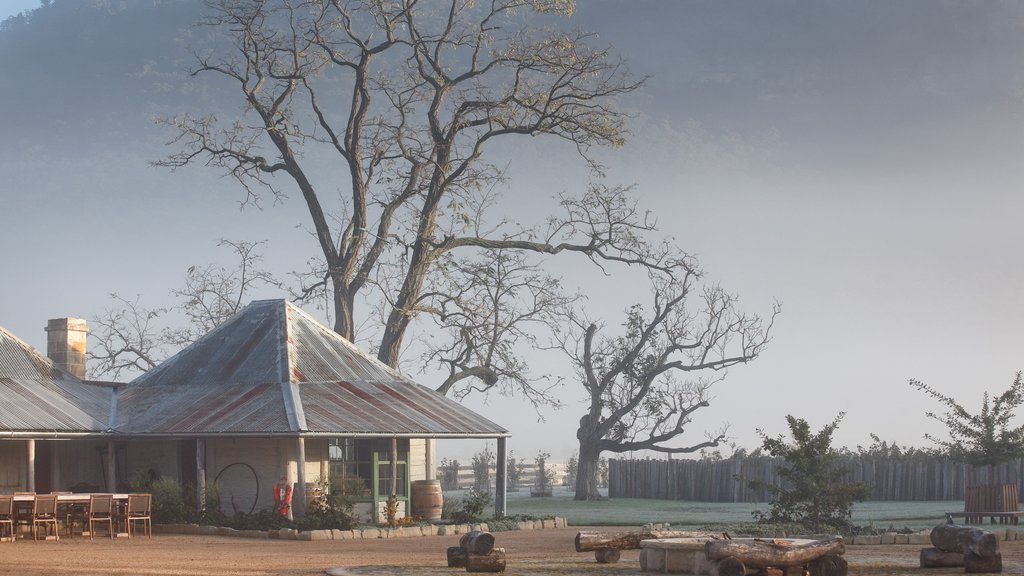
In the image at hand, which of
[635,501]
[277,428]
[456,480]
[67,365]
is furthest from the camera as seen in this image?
[456,480]

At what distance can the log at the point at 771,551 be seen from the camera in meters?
16.0

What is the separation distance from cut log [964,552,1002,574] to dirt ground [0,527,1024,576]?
6.8 inches

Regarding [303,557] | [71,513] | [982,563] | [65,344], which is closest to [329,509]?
[71,513]

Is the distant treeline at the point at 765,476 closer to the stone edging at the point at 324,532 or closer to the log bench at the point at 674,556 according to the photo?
the stone edging at the point at 324,532

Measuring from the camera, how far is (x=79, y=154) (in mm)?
120688

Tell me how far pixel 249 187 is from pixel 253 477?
53.9 feet

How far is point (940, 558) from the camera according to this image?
59.0ft

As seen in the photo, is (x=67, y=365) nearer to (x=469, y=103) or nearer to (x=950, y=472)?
(x=469, y=103)

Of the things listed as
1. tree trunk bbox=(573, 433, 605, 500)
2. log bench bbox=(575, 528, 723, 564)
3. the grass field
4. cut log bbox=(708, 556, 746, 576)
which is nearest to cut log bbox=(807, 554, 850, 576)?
cut log bbox=(708, 556, 746, 576)

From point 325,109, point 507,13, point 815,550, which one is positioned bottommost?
point 815,550

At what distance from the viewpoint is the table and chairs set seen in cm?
2377

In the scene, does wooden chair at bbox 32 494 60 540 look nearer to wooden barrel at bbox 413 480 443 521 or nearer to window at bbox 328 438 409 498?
window at bbox 328 438 409 498

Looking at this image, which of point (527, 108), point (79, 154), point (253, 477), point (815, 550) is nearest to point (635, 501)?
point (527, 108)

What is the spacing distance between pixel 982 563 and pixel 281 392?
50.8 feet
